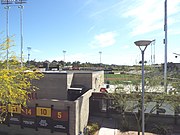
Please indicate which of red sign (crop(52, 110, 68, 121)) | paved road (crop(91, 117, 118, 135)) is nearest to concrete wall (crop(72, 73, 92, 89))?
paved road (crop(91, 117, 118, 135))

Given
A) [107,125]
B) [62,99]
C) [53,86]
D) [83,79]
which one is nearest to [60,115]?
[107,125]

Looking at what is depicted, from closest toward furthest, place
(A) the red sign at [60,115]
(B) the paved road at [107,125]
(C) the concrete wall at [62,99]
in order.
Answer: (C) the concrete wall at [62,99], (A) the red sign at [60,115], (B) the paved road at [107,125]

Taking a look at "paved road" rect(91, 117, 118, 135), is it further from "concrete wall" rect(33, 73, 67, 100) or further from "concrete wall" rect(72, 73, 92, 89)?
"concrete wall" rect(33, 73, 67, 100)

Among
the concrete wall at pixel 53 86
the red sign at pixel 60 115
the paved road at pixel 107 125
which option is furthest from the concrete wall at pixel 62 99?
the paved road at pixel 107 125

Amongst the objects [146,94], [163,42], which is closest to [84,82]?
[146,94]

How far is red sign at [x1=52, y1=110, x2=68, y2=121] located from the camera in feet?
44.2

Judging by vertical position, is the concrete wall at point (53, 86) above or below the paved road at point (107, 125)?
above

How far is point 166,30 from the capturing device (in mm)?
20406

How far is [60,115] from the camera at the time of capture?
44.8ft

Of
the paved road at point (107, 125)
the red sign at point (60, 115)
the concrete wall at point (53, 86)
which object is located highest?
the concrete wall at point (53, 86)

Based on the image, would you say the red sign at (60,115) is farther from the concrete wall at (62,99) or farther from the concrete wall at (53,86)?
the concrete wall at (53,86)

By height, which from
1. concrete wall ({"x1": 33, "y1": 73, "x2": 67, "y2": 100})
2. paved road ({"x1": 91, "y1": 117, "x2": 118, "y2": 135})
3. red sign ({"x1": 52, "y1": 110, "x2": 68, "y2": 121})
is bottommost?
paved road ({"x1": 91, "y1": 117, "x2": 118, "y2": 135})

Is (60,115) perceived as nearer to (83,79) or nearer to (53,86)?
(53,86)

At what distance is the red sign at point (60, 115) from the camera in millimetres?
13484
